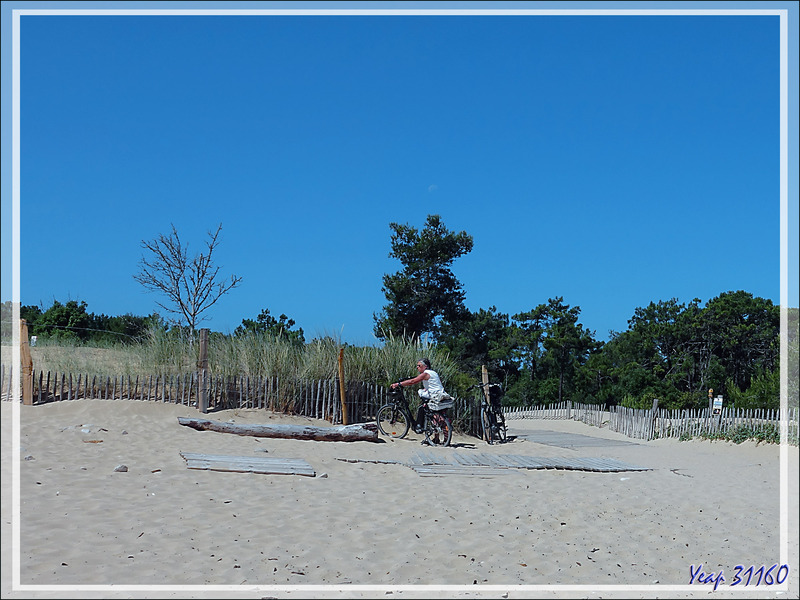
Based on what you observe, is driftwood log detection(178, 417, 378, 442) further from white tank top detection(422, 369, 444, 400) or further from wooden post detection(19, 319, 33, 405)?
wooden post detection(19, 319, 33, 405)

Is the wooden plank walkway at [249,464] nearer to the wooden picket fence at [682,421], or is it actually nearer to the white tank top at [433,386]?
the white tank top at [433,386]

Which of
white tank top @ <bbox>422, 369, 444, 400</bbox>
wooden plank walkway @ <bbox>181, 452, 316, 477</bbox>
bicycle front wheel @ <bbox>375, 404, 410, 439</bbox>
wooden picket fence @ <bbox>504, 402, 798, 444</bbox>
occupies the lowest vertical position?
wooden picket fence @ <bbox>504, 402, 798, 444</bbox>

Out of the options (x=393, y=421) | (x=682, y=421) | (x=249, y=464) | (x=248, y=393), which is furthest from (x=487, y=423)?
(x=249, y=464)

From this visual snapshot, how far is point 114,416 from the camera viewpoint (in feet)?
38.9

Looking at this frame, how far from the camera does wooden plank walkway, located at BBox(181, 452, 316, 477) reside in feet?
26.0

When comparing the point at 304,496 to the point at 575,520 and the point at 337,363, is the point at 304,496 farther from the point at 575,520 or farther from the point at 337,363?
the point at 337,363

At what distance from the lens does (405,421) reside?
13789 mm

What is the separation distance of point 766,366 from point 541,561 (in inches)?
1251

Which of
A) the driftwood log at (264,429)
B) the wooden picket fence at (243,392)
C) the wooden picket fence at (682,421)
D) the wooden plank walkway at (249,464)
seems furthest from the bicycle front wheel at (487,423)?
the wooden plank walkway at (249,464)

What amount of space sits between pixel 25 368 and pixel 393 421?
6.74 m

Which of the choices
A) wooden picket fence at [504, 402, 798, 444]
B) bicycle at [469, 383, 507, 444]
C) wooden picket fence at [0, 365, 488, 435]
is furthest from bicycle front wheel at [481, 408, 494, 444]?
wooden picket fence at [504, 402, 798, 444]

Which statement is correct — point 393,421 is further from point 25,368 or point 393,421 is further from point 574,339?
point 574,339

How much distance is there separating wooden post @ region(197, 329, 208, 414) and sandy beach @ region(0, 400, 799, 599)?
291cm

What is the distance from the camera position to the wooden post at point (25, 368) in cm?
1193
